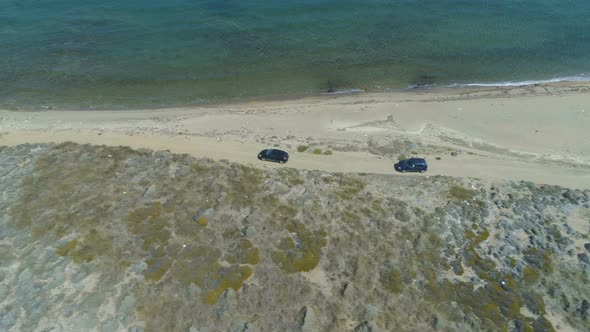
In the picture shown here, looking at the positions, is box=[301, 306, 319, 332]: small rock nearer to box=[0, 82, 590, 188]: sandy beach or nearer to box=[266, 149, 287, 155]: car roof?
box=[0, 82, 590, 188]: sandy beach

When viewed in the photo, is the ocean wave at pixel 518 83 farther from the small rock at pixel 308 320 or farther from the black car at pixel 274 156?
the small rock at pixel 308 320

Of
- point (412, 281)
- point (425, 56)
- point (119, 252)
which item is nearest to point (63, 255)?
point (119, 252)

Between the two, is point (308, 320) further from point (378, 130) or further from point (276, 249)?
point (378, 130)

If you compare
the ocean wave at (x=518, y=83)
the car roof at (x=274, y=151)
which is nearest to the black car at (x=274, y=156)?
the car roof at (x=274, y=151)

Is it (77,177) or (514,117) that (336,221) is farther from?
(514,117)

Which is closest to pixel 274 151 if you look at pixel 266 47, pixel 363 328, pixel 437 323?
pixel 363 328

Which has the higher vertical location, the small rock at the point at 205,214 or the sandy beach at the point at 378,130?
the sandy beach at the point at 378,130
